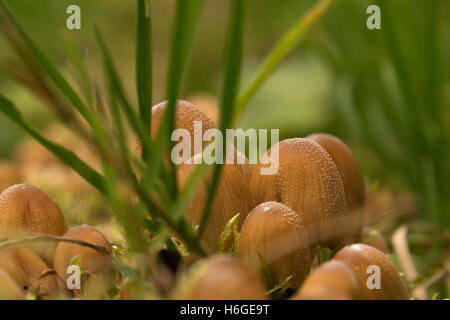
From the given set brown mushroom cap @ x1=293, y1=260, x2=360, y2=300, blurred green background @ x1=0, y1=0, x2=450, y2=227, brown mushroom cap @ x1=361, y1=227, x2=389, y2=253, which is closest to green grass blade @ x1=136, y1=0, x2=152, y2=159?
blurred green background @ x1=0, y1=0, x2=450, y2=227

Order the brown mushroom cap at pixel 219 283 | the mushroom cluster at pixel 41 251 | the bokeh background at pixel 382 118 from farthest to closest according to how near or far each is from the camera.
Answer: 1. the bokeh background at pixel 382 118
2. the mushroom cluster at pixel 41 251
3. the brown mushroom cap at pixel 219 283

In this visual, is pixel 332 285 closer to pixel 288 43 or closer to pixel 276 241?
pixel 276 241

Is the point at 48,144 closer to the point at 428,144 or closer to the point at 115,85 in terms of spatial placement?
the point at 115,85

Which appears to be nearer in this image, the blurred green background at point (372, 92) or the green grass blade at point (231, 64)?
the green grass blade at point (231, 64)

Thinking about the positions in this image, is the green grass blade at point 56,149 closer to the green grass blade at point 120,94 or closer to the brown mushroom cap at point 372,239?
the green grass blade at point 120,94

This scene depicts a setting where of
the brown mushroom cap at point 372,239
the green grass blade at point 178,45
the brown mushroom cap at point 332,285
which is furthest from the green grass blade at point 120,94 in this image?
the brown mushroom cap at point 372,239

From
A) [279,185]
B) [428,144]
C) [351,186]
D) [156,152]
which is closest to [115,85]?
[156,152]

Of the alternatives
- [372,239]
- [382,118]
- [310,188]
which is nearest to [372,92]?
[382,118]
